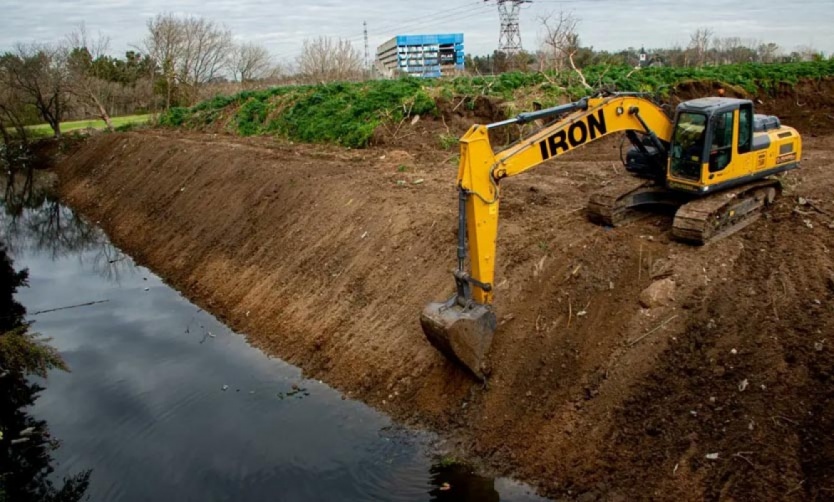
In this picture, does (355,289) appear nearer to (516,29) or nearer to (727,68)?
(727,68)

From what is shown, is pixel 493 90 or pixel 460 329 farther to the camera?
pixel 493 90

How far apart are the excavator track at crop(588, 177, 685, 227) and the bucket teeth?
3.38 meters

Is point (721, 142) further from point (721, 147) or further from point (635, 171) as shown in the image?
point (635, 171)

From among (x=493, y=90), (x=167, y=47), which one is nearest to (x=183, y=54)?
(x=167, y=47)

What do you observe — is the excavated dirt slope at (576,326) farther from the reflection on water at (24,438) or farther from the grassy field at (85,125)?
the grassy field at (85,125)

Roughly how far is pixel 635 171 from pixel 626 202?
26.1 inches

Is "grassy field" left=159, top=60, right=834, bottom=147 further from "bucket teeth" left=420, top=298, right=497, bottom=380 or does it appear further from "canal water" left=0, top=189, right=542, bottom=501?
"bucket teeth" left=420, top=298, right=497, bottom=380

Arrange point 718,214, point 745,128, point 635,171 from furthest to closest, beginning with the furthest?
point 635,171
point 745,128
point 718,214

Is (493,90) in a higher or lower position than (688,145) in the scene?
higher

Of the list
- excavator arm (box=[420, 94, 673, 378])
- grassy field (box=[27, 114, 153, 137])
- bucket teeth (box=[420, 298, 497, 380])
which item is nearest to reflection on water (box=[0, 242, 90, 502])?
bucket teeth (box=[420, 298, 497, 380])

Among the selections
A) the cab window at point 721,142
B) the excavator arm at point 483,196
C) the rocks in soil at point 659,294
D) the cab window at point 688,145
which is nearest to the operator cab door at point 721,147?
the cab window at point 721,142

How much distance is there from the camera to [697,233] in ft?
32.7

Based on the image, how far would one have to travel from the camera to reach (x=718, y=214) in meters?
10.2

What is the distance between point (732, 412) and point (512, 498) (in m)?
2.87
